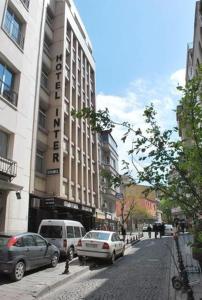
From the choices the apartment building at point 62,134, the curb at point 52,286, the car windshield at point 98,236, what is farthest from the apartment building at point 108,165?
the curb at point 52,286

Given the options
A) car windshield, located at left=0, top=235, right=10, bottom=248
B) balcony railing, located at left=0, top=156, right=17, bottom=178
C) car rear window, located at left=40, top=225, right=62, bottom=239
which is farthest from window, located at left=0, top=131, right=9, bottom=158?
car windshield, located at left=0, top=235, right=10, bottom=248

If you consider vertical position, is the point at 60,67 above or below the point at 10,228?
above

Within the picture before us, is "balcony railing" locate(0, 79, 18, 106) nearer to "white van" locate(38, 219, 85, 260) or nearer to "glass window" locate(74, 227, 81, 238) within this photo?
"white van" locate(38, 219, 85, 260)

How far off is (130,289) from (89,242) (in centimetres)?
581

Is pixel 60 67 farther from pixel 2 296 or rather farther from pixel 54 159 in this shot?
pixel 2 296

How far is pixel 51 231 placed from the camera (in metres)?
16.7

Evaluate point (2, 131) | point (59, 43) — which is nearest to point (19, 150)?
point (2, 131)

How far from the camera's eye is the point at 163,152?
5.28 metres

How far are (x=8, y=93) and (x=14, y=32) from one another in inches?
176

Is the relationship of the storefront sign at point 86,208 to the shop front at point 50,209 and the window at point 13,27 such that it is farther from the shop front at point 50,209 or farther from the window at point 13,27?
the window at point 13,27

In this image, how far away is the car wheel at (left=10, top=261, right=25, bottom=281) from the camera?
10344mm

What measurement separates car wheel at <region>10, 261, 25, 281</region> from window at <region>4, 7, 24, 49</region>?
1392 centimetres

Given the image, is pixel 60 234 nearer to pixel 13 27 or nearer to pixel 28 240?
pixel 28 240

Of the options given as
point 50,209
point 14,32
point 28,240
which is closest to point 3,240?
point 28,240
